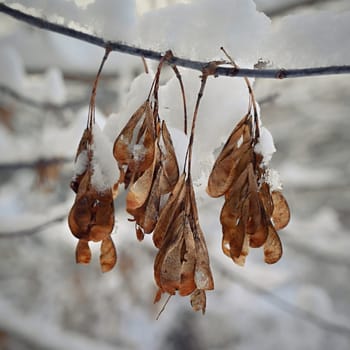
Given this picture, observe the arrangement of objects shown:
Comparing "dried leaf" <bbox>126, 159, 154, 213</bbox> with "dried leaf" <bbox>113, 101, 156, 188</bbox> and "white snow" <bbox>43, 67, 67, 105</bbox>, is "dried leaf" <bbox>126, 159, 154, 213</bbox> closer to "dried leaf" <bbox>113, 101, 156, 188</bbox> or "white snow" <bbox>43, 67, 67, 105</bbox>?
"dried leaf" <bbox>113, 101, 156, 188</bbox>

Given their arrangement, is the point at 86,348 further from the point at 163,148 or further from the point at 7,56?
the point at 163,148

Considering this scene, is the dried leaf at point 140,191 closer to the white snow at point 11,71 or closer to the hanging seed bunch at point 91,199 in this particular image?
the hanging seed bunch at point 91,199

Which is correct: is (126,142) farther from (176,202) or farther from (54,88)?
(54,88)

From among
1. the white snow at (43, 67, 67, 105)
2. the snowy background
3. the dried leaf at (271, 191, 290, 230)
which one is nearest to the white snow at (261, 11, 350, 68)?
the snowy background

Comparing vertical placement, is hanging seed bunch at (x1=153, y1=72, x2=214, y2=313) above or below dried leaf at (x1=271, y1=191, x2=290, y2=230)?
below

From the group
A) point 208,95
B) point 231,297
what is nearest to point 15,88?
point 208,95

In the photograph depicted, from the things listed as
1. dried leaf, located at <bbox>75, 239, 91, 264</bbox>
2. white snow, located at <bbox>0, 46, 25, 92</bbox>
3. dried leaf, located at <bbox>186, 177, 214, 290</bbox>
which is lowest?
dried leaf, located at <bbox>75, 239, 91, 264</bbox>

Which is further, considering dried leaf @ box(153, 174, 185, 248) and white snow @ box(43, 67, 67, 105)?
white snow @ box(43, 67, 67, 105)
